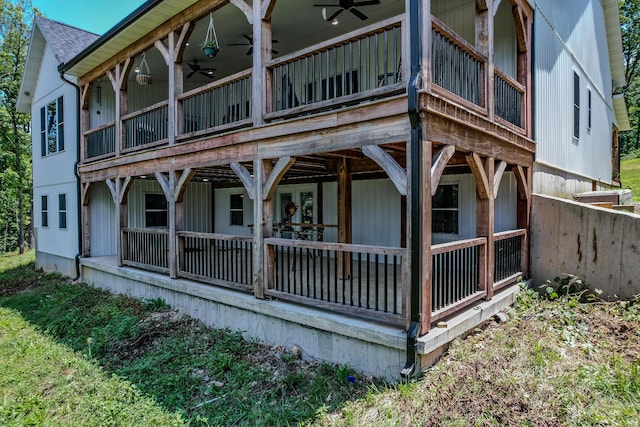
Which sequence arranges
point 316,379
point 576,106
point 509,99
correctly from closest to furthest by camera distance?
point 316,379, point 509,99, point 576,106

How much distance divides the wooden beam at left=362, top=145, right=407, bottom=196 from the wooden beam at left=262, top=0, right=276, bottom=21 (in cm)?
300

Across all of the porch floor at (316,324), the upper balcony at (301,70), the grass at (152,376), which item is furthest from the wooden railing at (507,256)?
the grass at (152,376)

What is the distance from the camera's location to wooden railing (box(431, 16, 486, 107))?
4.74m

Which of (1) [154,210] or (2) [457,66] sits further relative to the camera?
(1) [154,210]

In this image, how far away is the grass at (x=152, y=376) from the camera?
4.37 metres

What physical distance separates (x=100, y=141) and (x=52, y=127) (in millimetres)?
4295

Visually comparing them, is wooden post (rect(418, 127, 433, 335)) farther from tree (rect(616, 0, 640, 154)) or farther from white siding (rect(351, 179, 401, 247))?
tree (rect(616, 0, 640, 154))

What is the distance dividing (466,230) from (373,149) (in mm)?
4352

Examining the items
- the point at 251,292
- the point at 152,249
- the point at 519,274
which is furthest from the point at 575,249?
the point at 152,249

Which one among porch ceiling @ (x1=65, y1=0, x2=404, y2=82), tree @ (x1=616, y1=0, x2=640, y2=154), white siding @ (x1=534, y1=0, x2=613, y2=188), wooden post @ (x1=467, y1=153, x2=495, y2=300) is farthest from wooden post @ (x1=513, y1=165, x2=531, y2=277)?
tree @ (x1=616, y1=0, x2=640, y2=154)

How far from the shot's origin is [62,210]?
41.9ft

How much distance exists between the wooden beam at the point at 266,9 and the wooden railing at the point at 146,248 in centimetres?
479

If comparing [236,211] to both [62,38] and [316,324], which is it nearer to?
[62,38]

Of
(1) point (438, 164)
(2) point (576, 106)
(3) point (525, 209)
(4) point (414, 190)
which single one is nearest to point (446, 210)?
(3) point (525, 209)
